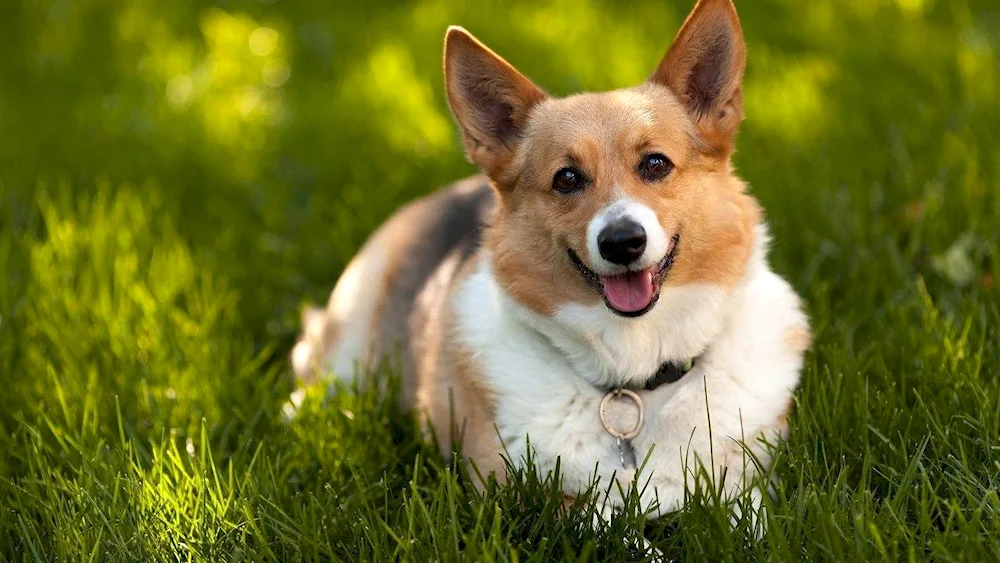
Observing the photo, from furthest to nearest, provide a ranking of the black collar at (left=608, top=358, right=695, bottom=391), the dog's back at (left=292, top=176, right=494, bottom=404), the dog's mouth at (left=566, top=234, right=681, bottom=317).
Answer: the dog's back at (left=292, top=176, right=494, bottom=404) → the black collar at (left=608, top=358, right=695, bottom=391) → the dog's mouth at (left=566, top=234, right=681, bottom=317)

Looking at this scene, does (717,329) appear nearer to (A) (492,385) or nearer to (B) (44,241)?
(A) (492,385)

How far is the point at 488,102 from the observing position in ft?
10.9

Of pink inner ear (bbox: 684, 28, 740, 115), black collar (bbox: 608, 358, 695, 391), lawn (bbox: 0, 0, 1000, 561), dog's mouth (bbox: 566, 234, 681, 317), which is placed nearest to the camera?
lawn (bbox: 0, 0, 1000, 561)

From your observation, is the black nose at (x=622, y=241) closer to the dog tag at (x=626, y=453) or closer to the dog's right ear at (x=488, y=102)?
the dog tag at (x=626, y=453)

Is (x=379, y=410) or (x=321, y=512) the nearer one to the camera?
(x=321, y=512)

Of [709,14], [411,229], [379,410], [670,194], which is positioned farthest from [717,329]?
[411,229]

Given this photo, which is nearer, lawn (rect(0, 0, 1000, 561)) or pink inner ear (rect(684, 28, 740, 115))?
lawn (rect(0, 0, 1000, 561))

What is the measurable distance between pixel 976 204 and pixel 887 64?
5.63ft

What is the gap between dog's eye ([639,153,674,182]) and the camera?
305cm

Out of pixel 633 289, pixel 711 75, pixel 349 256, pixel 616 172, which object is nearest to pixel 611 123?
pixel 616 172

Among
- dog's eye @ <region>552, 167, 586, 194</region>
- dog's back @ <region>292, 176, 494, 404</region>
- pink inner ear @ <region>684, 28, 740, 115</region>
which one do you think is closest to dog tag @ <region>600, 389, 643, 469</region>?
dog's eye @ <region>552, 167, 586, 194</region>

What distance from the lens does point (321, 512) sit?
110 inches

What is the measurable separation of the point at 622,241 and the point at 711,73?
77cm

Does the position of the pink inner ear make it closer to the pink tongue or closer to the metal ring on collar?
the pink tongue
